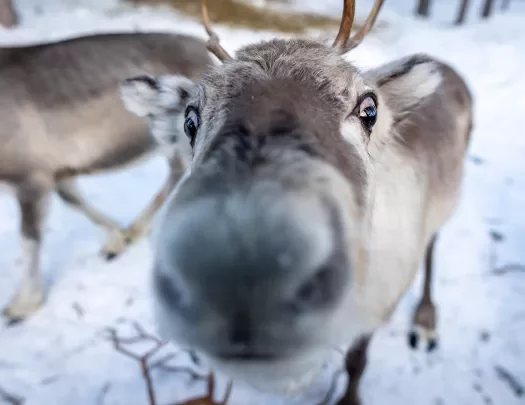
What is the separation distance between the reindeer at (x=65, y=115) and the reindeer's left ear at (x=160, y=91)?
148 cm

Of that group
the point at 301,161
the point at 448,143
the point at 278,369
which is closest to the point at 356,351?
the point at 448,143

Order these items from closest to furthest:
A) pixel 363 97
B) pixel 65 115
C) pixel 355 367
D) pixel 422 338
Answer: pixel 363 97, pixel 355 367, pixel 422 338, pixel 65 115

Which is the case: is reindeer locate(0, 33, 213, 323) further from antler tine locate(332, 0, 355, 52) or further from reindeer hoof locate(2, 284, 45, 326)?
antler tine locate(332, 0, 355, 52)

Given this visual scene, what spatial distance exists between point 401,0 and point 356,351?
13237 millimetres

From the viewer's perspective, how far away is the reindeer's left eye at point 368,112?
145 cm

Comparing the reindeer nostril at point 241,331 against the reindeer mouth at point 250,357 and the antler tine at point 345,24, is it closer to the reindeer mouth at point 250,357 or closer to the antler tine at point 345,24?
the reindeer mouth at point 250,357

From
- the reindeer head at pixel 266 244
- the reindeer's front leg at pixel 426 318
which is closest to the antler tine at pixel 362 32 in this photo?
Answer: the reindeer head at pixel 266 244

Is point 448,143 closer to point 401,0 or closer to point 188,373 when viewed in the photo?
point 188,373

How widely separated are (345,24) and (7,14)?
674cm

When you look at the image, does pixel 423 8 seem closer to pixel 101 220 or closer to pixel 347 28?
pixel 101 220

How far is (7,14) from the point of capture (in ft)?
21.1

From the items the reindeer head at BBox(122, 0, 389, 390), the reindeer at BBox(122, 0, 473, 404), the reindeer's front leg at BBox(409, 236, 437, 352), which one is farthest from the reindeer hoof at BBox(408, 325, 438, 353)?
the reindeer head at BBox(122, 0, 389, 390)

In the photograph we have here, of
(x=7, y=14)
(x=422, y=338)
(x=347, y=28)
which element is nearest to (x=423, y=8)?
(x=7, y=14)

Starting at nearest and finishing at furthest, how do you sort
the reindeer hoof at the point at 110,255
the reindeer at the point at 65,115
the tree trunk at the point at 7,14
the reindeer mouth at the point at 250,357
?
the reindeer mouth at the point at 250,357 < the reindeer at the point at 65,115 < the reindeer hoof at the point at 110,255 < the tree trunk at the point at 7,14
